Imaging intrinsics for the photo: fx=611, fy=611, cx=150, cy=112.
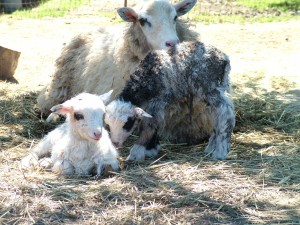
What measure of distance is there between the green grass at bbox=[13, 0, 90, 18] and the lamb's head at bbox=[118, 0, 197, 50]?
9.21 metres

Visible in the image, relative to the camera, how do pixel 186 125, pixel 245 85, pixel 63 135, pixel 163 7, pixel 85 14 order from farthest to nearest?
pixel 85 14, pixel 245 85, pixel 163 7, pixel 186 125, pixel 63 135

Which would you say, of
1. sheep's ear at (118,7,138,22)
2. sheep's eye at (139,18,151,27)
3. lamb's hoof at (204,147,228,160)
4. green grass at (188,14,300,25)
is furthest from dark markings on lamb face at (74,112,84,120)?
green grass at (188,14,300,25)

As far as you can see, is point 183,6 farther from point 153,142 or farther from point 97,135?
point 97,135

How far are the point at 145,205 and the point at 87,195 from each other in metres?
0.50

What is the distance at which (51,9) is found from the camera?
17203 millimetres

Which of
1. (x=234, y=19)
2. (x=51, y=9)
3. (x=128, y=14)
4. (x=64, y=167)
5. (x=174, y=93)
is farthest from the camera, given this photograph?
(x=51, y=9)

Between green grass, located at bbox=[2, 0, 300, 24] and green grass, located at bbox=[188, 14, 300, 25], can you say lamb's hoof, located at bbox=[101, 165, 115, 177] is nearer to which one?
green grass, located at bbox=[188, 14, 300, 25]

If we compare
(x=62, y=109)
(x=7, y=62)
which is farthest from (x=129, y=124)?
(x=7, y=62)

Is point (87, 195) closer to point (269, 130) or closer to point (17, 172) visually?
point (17, 172)

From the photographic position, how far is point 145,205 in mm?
4953

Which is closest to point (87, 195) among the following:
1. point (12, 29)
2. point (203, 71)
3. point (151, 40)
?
point (203, 71)

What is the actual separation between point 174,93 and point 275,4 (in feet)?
40.5

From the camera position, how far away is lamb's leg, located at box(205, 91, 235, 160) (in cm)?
634

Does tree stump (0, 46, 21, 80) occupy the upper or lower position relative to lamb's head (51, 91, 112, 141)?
lower
